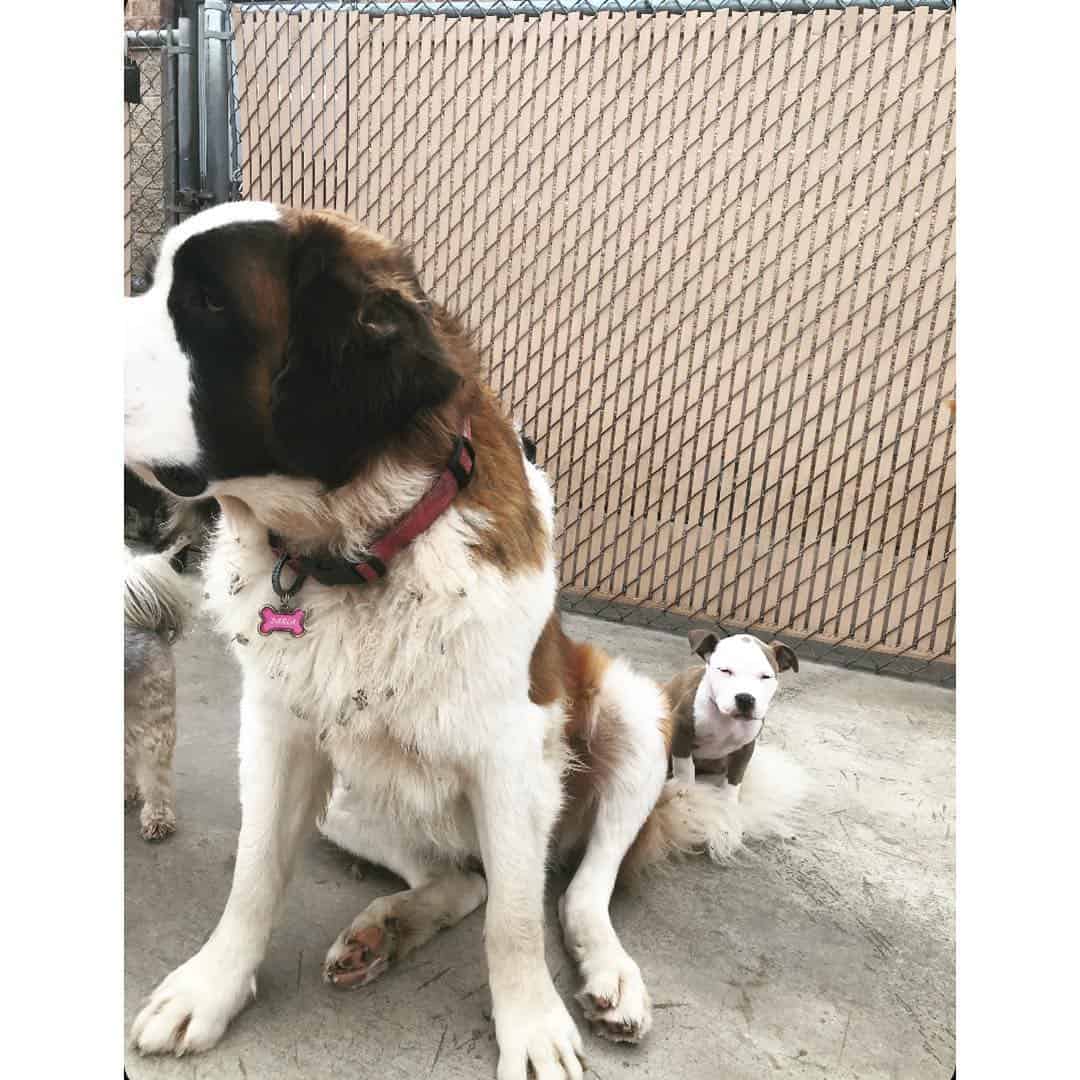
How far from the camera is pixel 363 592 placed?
1.18 metres

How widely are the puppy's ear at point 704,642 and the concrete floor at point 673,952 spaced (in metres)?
0.39

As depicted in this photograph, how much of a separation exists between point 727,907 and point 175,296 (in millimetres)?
1341

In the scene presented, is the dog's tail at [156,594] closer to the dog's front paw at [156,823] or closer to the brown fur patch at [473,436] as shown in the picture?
the dog's front paw at [156,823]

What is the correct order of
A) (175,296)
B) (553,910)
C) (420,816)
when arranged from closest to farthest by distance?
(175,296)
(420,816)
(553,910)

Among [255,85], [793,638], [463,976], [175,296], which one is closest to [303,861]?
[463,976]

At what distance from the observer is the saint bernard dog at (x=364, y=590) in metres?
1.01

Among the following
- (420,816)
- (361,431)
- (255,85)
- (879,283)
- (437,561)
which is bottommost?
(420,816)

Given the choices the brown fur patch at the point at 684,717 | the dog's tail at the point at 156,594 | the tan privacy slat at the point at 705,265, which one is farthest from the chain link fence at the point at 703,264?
the dog's tail at the point at 156,594

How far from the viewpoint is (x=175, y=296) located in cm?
99

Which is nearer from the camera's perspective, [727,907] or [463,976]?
[463,976]

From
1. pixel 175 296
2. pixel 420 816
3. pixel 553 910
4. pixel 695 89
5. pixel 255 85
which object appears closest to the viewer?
pixel 175 296

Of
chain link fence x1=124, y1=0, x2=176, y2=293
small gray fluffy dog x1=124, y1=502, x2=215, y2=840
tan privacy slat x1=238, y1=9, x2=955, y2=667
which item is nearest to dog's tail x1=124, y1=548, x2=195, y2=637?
small gray fluffy dog x1=124, y1=502, x2=215, y2=840

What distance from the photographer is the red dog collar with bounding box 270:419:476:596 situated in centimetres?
114

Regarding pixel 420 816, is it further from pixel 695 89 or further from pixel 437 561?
pixel 695 89
